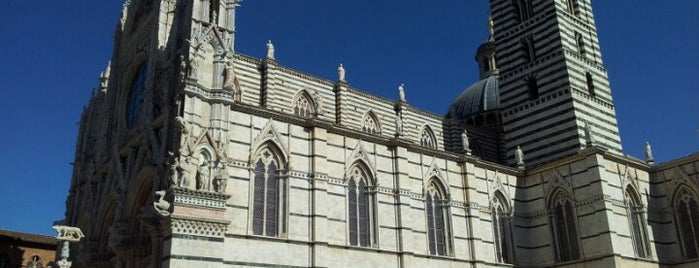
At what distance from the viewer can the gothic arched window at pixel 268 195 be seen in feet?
64.2

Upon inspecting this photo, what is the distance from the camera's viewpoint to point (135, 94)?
25688 mm

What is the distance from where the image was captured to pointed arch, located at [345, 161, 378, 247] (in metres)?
21.9

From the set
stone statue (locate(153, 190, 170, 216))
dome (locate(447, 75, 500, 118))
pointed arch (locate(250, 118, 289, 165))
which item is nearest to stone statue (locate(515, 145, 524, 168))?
dome (locate(447, 75, 500, 118))

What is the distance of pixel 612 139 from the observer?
3170 centimetres

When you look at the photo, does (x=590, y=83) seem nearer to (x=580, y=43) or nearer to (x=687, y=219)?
(x=580, y=43)

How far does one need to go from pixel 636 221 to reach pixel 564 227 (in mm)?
3332

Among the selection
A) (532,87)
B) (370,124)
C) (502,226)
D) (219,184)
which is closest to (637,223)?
(502,226)

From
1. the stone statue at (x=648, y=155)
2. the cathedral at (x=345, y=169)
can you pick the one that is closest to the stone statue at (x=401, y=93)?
the cathedral at (x=345, y=169)

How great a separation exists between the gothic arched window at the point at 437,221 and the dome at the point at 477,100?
1768cm

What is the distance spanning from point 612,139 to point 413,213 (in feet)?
45.5

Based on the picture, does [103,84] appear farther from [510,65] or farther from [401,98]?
[510,65]

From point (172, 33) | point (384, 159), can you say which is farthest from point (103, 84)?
point (384, 159)

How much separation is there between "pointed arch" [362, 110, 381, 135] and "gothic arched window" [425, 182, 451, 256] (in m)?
9.17

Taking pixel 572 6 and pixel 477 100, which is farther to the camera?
pixel 477 100
